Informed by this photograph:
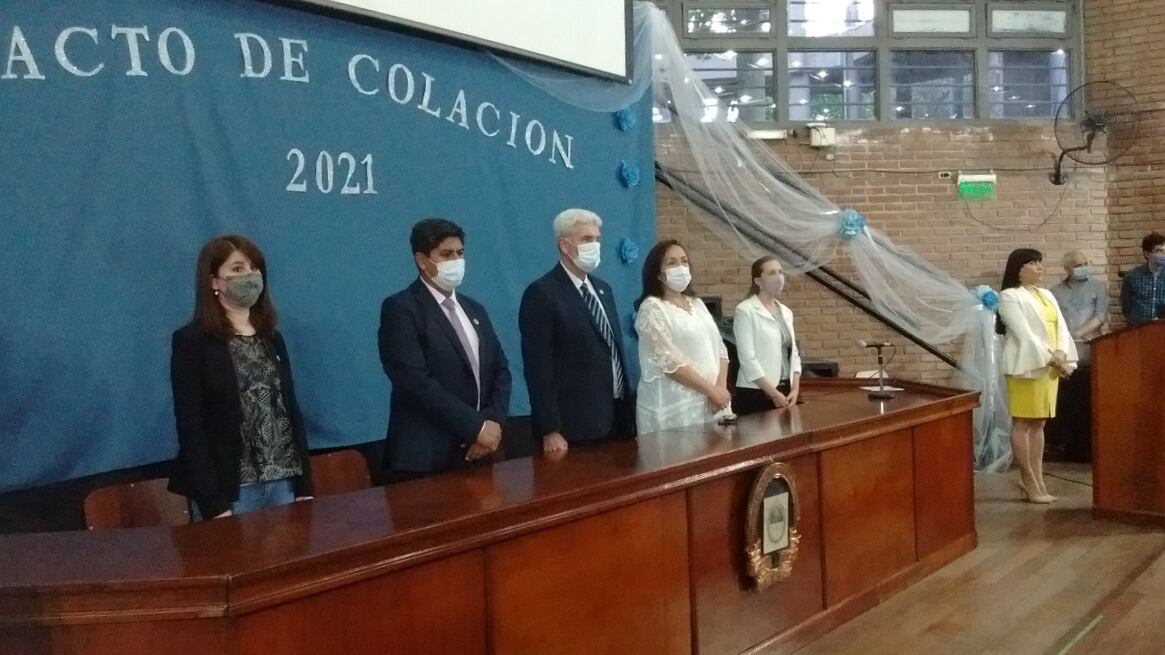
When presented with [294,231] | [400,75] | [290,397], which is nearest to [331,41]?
[400,75]

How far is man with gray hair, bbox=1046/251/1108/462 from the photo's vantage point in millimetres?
6590

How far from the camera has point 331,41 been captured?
3.61 m

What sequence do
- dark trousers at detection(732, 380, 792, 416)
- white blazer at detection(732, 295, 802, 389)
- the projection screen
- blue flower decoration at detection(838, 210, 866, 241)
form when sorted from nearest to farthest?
the projection screen < white blazer at detection(732, 295, 802, 389) < dark trousers at detection(732, 380, 792, 416) < blue flower decoration at detection(838, 210, 866, 241)

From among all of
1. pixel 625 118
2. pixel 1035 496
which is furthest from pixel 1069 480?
pixel 625 118

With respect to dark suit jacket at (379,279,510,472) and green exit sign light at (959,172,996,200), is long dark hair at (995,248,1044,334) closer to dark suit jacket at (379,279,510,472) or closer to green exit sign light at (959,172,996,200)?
green exit sign light at (959,172,996,200)

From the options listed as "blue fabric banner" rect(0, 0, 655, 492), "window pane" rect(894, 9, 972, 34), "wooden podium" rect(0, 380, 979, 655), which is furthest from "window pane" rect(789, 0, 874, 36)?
"wooden podium" rect(0, 380, 979, 655)

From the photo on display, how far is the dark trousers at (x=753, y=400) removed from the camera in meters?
4.20

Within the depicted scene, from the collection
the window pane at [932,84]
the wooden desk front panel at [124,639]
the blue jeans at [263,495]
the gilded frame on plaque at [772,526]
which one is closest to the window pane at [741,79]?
the window pane at [932,84]

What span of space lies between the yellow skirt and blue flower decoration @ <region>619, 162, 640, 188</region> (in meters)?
Answer: 2.11

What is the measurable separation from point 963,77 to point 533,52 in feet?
13.9

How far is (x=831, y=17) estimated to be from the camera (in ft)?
24.0

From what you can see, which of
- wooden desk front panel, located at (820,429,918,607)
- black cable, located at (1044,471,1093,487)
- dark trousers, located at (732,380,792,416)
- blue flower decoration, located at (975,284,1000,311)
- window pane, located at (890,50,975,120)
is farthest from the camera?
window pane, located at (890,50,975,120)

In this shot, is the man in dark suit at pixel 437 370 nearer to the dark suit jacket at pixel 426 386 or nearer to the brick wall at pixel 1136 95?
the dark suit jacket at pixel 426 386

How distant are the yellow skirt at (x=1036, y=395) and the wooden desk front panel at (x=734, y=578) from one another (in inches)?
91.6
